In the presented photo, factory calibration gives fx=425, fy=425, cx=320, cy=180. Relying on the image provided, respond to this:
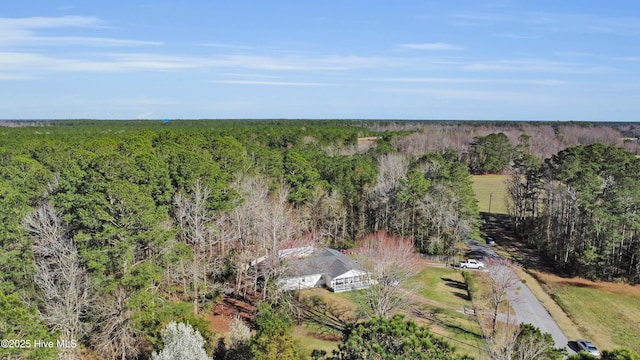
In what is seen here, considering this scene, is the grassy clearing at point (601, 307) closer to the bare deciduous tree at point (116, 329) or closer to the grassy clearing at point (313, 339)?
the grassy clearing at point (313, 339)

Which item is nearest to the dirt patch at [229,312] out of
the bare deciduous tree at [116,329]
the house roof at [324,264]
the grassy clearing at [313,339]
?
the grassy clearing at [313,339]

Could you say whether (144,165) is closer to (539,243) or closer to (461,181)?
(461,181)

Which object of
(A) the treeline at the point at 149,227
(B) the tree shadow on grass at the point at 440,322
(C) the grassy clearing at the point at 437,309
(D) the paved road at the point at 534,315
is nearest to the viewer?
(A) the treeline at the point at 149,227

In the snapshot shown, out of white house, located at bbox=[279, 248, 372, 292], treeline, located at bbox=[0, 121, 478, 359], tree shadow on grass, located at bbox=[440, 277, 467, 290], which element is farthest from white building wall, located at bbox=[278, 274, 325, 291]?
tree shadow on grass, located at bbox=[440, 277, 467, 290]

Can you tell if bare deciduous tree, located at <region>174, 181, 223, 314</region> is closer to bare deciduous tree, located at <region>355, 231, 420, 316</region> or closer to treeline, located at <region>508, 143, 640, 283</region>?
bare deciduous tree, located at <region>355, 231, 420, 316</region>

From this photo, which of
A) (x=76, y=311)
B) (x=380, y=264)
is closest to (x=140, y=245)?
(x=76, y=311)

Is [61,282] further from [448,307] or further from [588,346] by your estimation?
[588,346]
